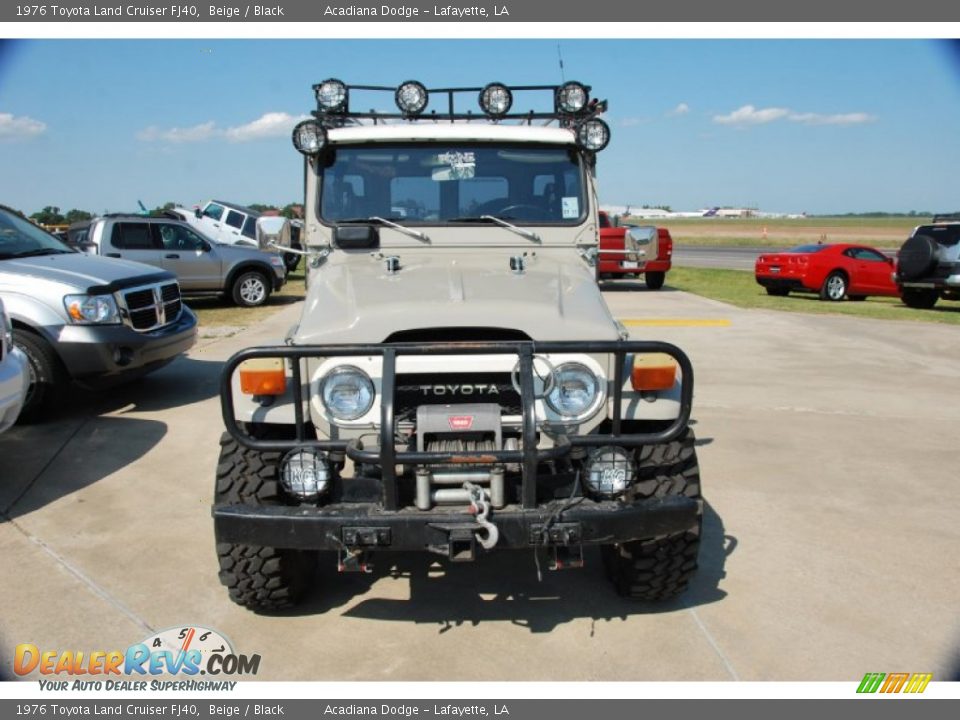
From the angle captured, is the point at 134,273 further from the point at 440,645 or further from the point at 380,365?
the point at 440,645

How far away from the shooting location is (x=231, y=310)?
49.8 feet

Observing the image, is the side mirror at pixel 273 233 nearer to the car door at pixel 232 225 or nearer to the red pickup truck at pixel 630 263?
the red pickup truck at pixel 630 263

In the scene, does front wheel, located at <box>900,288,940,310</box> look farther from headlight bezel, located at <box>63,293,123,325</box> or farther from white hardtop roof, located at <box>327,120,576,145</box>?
headlight bezel, located at <box>63,293,123,325</box>

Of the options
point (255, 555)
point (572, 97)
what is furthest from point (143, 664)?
point (572, 97)

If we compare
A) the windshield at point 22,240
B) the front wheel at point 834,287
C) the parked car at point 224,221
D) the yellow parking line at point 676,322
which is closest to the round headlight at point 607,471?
the windshield at point 22,240

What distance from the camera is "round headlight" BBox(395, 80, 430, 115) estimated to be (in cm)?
509

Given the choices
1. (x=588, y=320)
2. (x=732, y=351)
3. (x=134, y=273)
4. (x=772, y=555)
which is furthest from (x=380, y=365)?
(x=732, y=351)

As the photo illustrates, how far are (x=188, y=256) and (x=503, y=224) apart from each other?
39.8 ft

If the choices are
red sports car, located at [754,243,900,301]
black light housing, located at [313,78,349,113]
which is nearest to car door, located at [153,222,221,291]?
black light housing, located at [313,78,349,113]

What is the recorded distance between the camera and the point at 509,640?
3244 millimetres

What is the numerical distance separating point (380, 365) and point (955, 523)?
3.53 metres

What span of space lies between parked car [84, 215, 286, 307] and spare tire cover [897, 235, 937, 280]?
1256 cm

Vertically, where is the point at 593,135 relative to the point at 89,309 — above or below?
above

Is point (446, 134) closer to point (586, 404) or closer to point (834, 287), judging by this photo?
point (586, 404)
